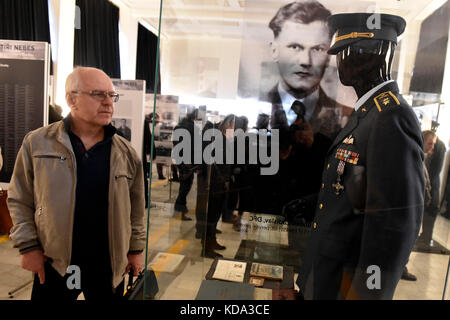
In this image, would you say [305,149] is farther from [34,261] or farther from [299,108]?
[34,261]

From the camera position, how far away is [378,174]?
2.87 feet

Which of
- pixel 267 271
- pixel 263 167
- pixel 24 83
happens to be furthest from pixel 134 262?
pixel 24 83

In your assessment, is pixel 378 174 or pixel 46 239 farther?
pixel 46 239

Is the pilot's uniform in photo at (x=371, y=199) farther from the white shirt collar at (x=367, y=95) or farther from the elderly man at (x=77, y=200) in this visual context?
the elderly man at (x=77, y=200)

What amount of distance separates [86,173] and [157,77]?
23.8 inches

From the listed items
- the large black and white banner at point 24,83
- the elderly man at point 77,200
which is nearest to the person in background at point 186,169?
the elderly man at point 77,200

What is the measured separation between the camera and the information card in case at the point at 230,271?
1.16 metres

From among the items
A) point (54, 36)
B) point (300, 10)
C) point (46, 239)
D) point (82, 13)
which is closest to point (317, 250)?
point (300, 10)

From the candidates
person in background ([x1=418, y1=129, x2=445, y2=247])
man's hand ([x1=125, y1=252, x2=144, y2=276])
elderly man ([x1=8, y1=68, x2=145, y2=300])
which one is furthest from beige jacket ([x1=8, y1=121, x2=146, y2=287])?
person in background ([x1=418, y1=129, x2=445, y2=247])

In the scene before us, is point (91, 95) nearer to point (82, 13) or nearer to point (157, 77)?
point (157, 77)

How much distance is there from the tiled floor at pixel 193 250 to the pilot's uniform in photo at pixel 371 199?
13 cm

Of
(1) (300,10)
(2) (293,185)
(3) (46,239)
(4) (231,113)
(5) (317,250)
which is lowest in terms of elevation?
(3) (46,239)

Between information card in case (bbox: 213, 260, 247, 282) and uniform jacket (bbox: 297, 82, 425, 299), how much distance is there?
0.31 metres

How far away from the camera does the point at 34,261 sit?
4.39 feet
